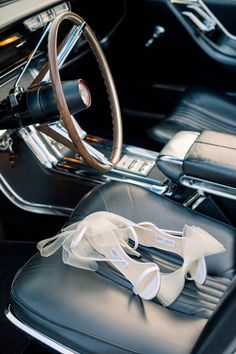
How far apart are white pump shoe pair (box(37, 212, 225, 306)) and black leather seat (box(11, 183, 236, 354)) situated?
22 millimetres

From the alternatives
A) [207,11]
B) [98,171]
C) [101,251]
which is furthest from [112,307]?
[207,11]

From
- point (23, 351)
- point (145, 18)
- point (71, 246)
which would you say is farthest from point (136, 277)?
point (145, 18)

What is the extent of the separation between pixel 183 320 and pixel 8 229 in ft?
2.67

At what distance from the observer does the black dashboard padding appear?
96 cm

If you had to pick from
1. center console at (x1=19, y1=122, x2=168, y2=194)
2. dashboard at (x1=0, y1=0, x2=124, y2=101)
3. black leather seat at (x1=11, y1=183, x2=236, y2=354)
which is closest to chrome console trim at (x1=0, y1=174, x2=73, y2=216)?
center console at (x1=19, y1=122, x2=168, y2=194)

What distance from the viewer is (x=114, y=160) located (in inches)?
43.3

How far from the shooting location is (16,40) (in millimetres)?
1195

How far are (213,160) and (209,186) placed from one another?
0.07 metres

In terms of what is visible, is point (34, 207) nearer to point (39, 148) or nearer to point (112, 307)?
point (39, 148)

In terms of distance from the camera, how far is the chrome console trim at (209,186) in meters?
0.98

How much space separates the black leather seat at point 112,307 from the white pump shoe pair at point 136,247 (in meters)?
0.02

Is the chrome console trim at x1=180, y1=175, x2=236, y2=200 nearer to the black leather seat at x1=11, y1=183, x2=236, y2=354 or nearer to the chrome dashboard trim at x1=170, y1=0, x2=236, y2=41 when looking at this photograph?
the black leather seat at x1=11, y1=183, x2=236, y2=354

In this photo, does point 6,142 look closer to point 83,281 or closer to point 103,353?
point 83,281

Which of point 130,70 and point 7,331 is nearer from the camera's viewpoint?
point 7,331
